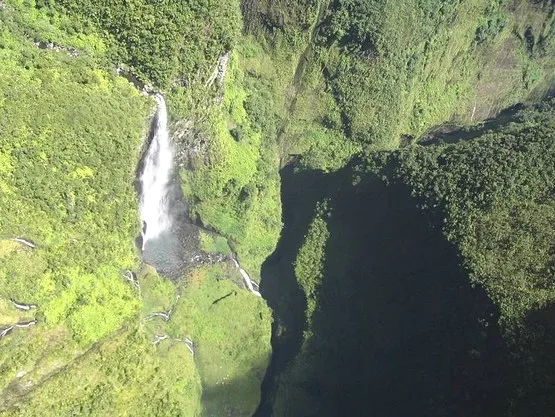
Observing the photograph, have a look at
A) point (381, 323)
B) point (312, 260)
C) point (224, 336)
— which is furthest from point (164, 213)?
point (381, 323)

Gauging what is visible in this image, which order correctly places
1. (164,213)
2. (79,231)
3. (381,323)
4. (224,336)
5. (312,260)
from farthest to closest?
(312,260)
(164,213)
(224,336)
(381,323)
(79,231)

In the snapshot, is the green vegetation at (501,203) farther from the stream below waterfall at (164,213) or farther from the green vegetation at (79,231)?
the green vegetation at (79,231)

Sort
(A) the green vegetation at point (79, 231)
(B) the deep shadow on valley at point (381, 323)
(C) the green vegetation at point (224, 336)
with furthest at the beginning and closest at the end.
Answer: (C) the green vegetation at point (224, 336) → (B) the deep shadow on valley at point (381, 323) → (A) the green vegetation at point (79, 231)

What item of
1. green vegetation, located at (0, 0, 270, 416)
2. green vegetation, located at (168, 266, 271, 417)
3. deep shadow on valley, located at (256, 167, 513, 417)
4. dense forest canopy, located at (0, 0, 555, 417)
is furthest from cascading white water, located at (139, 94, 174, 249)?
deep shadow on valley, located at (256, 167, 513, 417)

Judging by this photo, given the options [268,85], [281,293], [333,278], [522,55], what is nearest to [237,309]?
[281,293]

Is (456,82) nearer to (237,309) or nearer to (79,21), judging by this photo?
(237,309)

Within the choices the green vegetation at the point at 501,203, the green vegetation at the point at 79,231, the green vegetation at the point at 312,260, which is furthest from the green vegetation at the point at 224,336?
the green vegetation at the point at 501,203

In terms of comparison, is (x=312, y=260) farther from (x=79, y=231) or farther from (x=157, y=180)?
(x=79, y=231)
